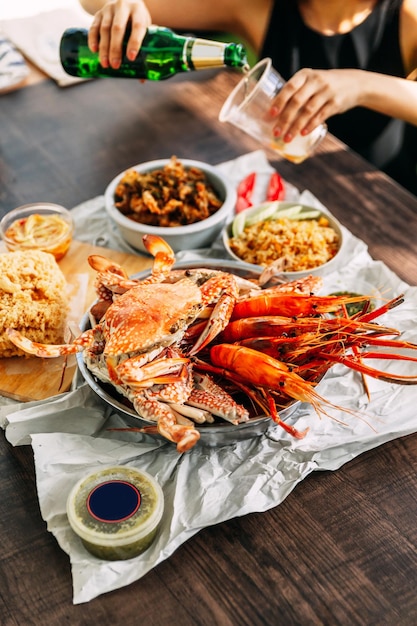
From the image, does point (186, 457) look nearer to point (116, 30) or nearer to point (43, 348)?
point (43, 348)

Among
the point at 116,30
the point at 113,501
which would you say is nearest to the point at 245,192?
the point at 116,30

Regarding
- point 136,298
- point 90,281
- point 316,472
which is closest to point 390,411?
point 316,472

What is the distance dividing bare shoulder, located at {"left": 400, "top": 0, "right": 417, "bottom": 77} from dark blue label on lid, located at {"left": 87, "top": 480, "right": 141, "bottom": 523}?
2.01 metres

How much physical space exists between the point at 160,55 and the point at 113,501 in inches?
55.3

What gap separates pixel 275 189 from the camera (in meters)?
2.17

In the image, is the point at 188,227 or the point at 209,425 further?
the point at 188,227

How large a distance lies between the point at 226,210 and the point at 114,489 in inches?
37.9

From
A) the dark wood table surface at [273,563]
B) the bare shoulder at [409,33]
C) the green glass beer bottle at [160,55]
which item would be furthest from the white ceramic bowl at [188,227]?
the bare shoulder at [409,33]

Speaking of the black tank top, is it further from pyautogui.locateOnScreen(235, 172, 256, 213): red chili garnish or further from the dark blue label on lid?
the dark blue label on lid

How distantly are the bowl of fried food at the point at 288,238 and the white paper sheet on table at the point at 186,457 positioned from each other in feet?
1.17

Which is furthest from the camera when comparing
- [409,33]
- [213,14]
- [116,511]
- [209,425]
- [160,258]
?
[213,14]

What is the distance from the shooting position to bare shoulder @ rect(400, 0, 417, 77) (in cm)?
242

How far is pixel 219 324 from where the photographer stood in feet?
4.57

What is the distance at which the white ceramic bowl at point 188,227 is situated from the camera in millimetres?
1865
